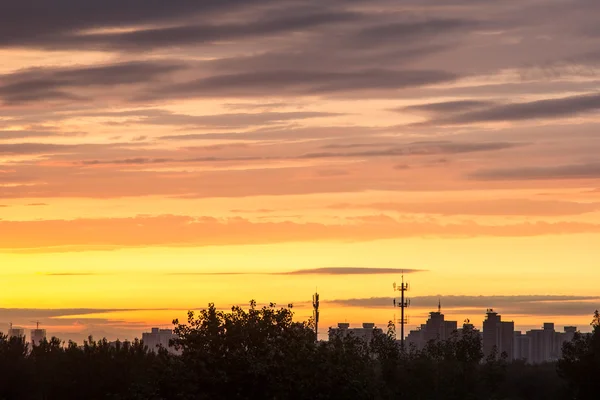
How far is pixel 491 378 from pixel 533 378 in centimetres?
4832

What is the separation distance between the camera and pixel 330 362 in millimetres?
60562

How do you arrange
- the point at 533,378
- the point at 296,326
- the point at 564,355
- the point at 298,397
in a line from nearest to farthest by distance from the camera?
the point at 298,397
the point at 296,326
the point at 564,355
the point at 533,378

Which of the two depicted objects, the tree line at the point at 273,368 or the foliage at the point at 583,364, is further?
the foliage at the point at 583,364

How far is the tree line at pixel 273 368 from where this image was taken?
196 feet

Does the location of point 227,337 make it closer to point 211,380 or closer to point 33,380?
point 211,380

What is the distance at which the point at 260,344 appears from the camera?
62.2 meters

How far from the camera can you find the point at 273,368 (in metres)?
59.3

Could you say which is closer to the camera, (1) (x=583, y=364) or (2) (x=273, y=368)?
(2) (x=273, y=368)

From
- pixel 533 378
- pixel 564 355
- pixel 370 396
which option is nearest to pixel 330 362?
pixel 370 396

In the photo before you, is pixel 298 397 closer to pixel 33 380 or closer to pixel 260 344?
pixel 260 344

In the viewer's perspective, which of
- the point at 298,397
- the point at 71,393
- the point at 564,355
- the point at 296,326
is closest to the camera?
the point at 298,397

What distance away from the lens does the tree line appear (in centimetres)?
5969

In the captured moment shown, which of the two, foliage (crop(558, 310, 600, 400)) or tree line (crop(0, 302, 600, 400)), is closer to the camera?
tree line (crop(0, 302, 600, 400))

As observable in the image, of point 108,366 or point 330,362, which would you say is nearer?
point 330,362
